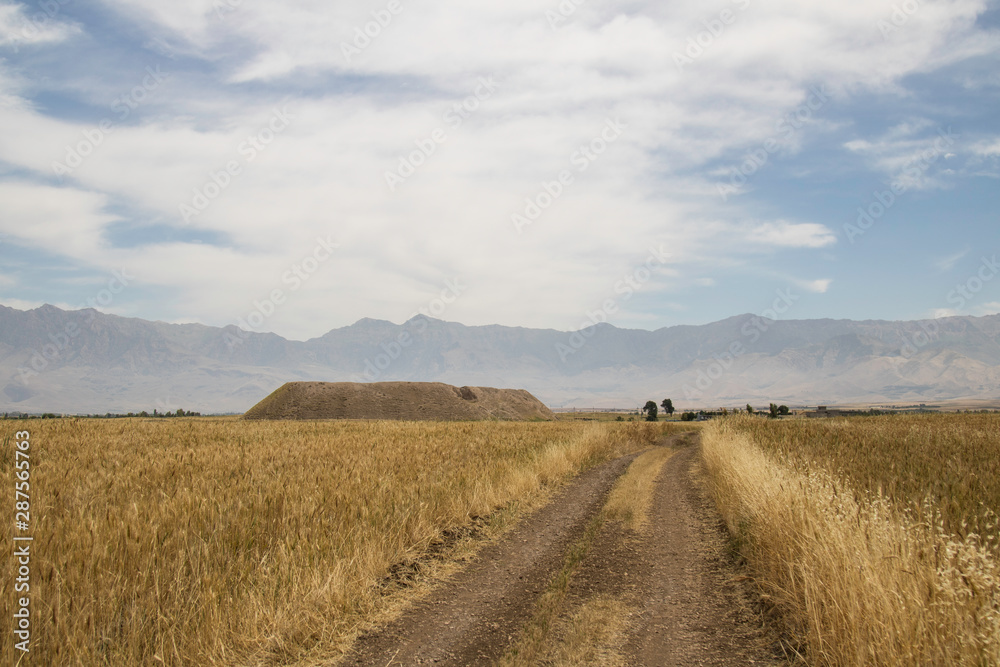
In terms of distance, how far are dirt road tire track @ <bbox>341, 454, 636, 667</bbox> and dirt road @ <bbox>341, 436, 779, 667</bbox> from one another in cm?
2

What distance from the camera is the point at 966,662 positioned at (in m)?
4.34

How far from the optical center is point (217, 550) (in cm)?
697

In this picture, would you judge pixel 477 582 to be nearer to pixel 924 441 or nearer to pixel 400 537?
pixel 400 537

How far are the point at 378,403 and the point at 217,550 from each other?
85.3 meters

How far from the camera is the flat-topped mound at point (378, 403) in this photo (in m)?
84.2

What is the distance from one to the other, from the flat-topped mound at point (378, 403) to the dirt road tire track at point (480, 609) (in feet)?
253

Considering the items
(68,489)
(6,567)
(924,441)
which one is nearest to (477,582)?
(6,567)

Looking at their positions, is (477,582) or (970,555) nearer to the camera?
(970,555)

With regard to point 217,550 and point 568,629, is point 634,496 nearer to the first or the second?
point 568,629

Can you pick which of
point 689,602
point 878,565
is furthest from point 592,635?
point 878,565

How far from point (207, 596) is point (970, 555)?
7.82m

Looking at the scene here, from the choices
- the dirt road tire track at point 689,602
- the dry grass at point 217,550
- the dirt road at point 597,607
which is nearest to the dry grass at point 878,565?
the dirt road tire track at point 689,602

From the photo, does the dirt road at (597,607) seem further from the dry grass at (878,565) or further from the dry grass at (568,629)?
the dry grass at (878,565)

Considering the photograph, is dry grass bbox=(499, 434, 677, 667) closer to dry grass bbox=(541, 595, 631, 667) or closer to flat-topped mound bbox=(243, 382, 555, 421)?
dry grass bbox=(541, 595, 631, 667)
